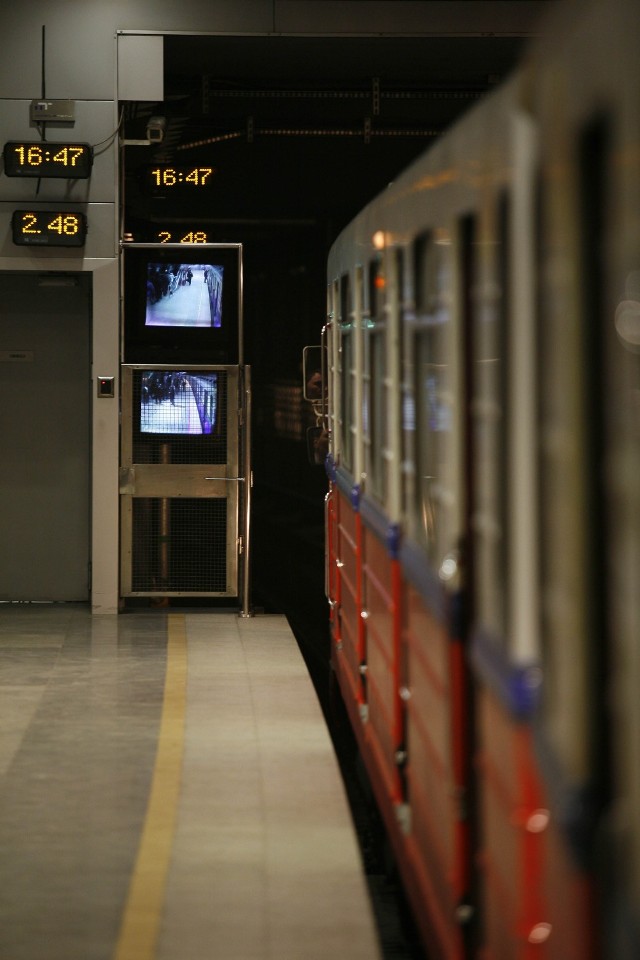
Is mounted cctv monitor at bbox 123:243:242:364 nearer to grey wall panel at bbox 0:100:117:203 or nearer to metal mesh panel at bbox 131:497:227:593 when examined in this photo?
grey wall panel at bbox 0:100:117:203

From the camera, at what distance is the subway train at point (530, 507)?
7.09 feet

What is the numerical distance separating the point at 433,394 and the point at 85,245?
21.1 feet

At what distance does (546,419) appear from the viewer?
8.36 feet

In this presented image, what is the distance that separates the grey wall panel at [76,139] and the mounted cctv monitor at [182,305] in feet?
1.75

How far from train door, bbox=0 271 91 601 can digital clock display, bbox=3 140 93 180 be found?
1039 millimetres

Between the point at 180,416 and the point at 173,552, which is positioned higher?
the point at 180,416

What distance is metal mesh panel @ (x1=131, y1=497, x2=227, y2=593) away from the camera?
→ 10031 mm

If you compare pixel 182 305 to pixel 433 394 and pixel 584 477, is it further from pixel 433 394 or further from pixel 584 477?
pixel 584 477

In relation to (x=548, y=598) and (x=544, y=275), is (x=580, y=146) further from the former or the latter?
(x=548, y=598)

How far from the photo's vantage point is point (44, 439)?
10.5m

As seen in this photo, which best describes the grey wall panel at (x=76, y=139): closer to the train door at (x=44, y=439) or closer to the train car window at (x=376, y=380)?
the train door at (x=44, y=439)

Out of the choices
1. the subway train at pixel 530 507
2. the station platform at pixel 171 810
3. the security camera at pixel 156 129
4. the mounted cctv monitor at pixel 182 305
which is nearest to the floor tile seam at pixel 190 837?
the station platform at pixel 171 810

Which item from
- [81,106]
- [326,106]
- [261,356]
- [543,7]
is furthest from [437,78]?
[261,356]

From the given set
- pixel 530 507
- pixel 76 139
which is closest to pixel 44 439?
pixel 76 139
